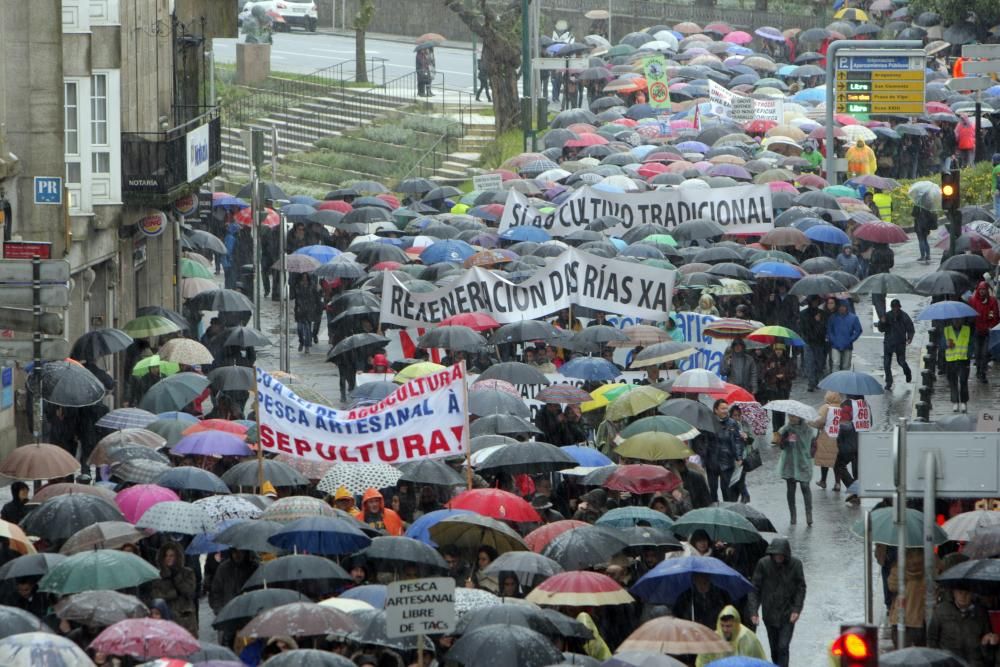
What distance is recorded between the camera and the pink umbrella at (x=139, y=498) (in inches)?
698

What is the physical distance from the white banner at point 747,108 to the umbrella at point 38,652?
38817 mm

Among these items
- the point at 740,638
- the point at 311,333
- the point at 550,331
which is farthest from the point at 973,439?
the point at 311,333

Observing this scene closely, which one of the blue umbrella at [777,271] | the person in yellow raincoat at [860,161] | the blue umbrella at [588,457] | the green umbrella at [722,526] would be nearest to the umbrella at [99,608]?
the green umbrella at [722,526]

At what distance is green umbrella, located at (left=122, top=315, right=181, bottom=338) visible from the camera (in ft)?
94.1

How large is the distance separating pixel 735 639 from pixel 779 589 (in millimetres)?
2109

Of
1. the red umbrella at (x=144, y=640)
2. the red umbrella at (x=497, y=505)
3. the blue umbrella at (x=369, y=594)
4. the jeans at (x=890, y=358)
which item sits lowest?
the jeans at (x=890, y=358)

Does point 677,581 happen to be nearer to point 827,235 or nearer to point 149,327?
point 149,327

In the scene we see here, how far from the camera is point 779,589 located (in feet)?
54.9

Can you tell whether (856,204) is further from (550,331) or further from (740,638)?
(740,638)

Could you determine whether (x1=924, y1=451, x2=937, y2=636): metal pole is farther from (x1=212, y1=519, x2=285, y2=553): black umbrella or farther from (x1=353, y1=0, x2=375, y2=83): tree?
(x1=353, y1=0, x2=375, y2=83): tree

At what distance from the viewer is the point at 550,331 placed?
27328 millimetres

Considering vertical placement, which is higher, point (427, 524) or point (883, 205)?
point (427, 524)

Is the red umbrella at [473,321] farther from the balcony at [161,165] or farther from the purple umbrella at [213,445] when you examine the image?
the purple umbrella at [213,445]

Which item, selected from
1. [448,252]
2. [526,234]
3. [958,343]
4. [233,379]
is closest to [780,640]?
[233,379]
